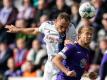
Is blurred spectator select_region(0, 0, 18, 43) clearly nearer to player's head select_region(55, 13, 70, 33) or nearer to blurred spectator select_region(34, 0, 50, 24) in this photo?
blurred spectator select_region(34, 0, 50, 24)

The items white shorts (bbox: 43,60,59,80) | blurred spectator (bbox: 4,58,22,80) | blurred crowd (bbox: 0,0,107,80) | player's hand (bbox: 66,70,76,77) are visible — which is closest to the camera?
player's hand (bbox: 66,70,76,77)

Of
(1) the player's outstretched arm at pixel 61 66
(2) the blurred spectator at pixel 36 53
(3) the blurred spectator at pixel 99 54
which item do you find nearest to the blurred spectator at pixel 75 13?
(2) the blurred spectator at pixel 36 53

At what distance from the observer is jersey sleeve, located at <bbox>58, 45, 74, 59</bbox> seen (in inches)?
309

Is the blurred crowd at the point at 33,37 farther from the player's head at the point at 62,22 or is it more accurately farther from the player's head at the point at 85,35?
the player's head at the point at 85,35

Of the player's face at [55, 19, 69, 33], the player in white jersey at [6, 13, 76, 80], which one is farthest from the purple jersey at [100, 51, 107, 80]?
the player's face at [55, 19, 69, 33]

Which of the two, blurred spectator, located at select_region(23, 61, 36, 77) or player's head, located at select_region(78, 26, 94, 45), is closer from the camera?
player's head, located at select_region(78, 26, 94, 45)

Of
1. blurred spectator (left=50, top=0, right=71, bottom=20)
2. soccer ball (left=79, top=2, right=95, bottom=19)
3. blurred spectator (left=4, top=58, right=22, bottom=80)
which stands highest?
blurred spectator (left=50, top=0, right=71, bottom=20)

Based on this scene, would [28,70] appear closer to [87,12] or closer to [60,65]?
[87,12]

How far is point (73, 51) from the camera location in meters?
7.96

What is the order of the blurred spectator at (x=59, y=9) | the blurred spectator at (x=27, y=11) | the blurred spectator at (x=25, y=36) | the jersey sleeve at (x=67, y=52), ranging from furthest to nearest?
1. the blurred spectator at (x=27, y=11)
2. the blurred spectator at (x=25, y=36)
3. the blurred spectator at (x=59, y=9)
4. the jersey sleeve at (x=67, y=52)

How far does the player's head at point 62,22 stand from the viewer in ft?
27.6

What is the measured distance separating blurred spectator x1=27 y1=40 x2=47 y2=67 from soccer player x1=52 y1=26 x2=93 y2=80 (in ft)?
18.7

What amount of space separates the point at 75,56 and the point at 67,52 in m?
0.18

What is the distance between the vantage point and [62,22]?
8.42m
